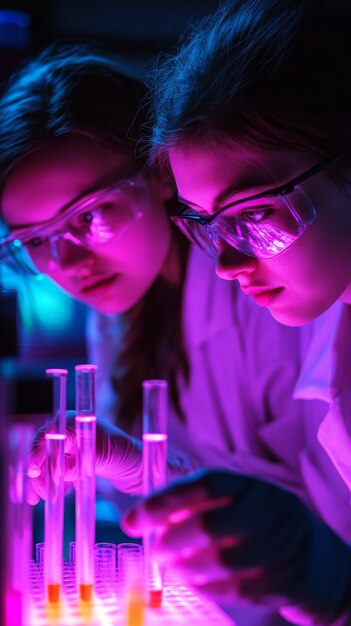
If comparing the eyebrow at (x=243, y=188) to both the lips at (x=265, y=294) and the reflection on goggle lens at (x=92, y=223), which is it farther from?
the reflection on goggle lens at (x=92, y=223)

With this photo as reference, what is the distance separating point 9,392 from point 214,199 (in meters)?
0.58

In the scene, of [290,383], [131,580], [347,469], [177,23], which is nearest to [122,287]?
[290,383]

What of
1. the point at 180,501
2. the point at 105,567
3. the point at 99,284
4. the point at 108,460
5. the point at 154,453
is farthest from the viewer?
the point at 99,284

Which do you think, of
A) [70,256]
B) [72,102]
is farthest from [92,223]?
[72,102]

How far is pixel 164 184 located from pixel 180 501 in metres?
0.97

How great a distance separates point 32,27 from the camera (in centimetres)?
340

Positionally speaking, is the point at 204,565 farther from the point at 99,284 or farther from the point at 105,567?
the point at 99,284

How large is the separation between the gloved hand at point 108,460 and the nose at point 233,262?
15.2 inches

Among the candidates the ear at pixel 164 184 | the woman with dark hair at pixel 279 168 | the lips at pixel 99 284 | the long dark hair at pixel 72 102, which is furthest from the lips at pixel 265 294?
the lips at pixel 99 284

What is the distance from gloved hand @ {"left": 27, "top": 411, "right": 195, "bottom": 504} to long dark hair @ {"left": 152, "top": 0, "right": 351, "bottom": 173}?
592mm

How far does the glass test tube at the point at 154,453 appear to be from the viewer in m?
1.17

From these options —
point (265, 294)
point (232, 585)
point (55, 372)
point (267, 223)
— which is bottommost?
point (232, 585)

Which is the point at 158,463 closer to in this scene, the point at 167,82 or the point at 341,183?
the point at 341,183

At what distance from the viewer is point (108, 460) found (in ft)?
5.36
